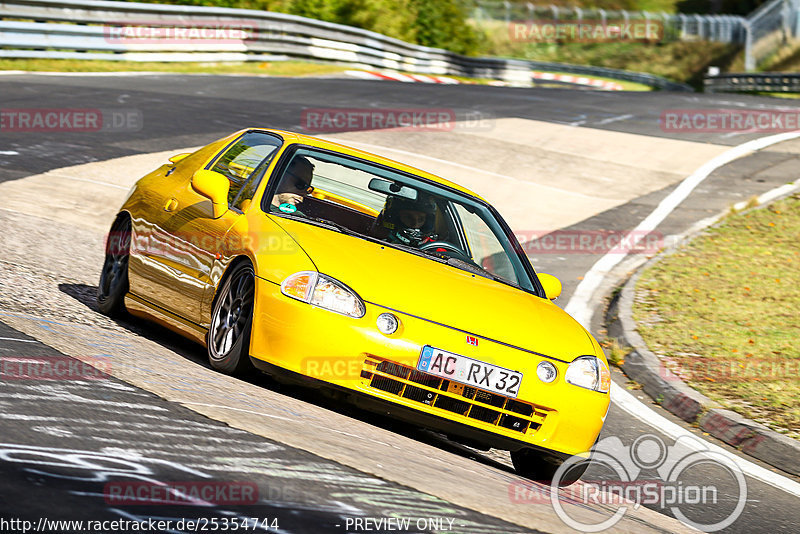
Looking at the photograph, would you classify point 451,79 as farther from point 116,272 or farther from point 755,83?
point 116,272

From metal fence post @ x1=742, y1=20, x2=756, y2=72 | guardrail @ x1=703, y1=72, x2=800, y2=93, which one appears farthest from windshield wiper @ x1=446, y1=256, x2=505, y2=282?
metal fence post @ x1=742, y1=20, x2=756, y2=72

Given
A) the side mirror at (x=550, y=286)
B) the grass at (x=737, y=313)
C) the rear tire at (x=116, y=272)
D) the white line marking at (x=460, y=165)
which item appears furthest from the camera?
the white line marking at (x=460, y=165)

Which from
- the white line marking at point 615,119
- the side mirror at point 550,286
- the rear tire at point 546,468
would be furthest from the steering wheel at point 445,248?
the white line marking at point 615,119

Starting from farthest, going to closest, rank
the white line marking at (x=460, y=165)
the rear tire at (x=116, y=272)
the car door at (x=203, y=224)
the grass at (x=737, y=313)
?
the white line marking at (x=460, y=165)
the grass at (x=737, y=313)
the rear tire at (x=116, y=272)
the car door at (x=203, y=224)

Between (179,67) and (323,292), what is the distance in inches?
823

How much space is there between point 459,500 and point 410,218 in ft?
9.55

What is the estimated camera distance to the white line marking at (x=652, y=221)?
10977 mm

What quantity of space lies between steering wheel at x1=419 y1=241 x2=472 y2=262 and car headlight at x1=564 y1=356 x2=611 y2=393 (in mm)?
1274

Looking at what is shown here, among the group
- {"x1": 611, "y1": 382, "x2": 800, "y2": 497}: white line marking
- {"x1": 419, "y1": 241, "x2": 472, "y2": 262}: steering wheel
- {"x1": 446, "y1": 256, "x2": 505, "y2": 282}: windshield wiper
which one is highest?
{"x1": 419, "y1": 241, "x2": 472, "y2": 262}: steering wheel

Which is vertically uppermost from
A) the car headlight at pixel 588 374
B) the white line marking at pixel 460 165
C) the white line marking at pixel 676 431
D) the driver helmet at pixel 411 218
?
the driver helmet at pixel 411 218

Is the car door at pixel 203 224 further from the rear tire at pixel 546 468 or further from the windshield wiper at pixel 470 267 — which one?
the rear tire at pixel 546 468

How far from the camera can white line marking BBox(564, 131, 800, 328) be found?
10977mm

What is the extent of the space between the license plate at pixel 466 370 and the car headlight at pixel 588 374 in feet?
1.25

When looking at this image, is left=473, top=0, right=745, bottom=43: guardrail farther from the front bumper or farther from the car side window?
the front bumper
